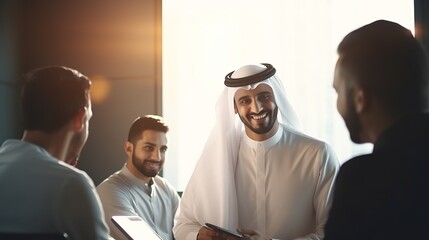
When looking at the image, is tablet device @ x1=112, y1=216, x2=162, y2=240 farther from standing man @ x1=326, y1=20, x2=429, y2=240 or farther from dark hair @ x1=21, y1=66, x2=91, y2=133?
standing man @ x1=326, y1=20, x2=429, y2=240

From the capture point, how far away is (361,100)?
1395mm

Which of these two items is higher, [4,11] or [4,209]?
[4,11]

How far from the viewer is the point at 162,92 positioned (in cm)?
569

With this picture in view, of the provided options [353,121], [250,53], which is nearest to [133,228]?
[353,121]

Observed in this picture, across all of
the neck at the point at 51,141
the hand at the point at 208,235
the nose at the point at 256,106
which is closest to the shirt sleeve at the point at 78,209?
the neck at the point at 51,141

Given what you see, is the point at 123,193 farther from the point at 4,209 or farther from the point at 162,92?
the point at 4,209

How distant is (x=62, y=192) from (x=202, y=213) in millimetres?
1948

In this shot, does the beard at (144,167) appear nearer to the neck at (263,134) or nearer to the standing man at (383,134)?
the neck at (263,134)

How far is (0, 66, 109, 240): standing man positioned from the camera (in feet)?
5.37

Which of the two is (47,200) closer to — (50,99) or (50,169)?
(50,169)

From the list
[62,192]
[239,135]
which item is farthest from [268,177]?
[62,192]

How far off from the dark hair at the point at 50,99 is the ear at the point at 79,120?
11mm

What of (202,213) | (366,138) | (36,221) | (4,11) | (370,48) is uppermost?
(4,11)

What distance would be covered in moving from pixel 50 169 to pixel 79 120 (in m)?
0.24
